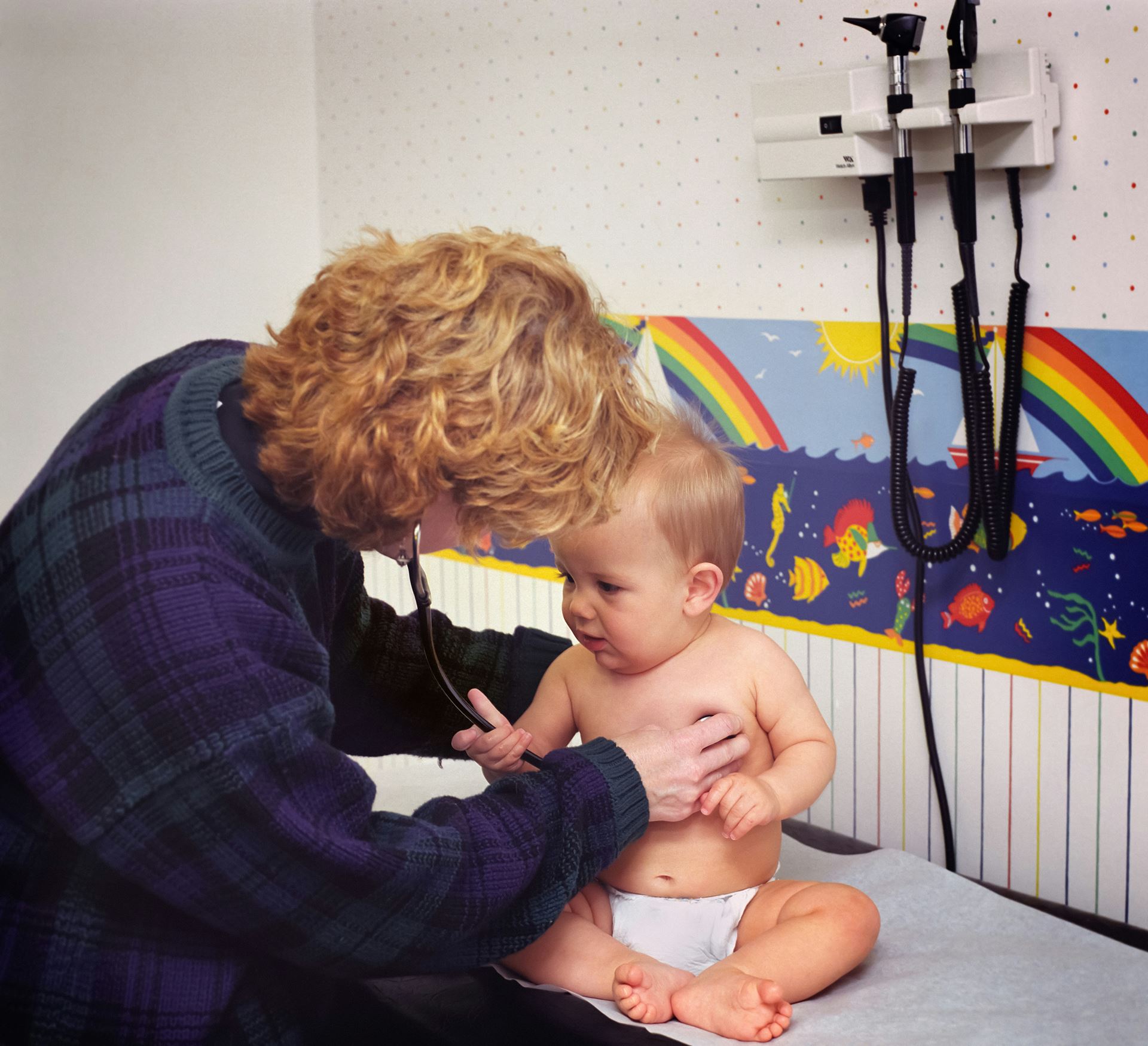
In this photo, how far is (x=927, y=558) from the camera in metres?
1.84

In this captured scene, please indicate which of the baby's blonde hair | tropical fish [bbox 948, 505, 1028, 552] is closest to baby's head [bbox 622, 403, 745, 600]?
the baby's blonde hair

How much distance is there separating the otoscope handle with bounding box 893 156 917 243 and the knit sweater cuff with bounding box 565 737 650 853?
0.90 m

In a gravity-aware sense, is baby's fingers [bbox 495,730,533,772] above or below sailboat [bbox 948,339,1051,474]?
below

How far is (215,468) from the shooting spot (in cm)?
115


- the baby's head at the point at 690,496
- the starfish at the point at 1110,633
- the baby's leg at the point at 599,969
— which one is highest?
the baby's head at the point at 690,496

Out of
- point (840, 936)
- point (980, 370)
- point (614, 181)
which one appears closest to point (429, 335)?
point (840, 936)

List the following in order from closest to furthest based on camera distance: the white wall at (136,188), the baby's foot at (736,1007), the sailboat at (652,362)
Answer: the baby's foot at (736,1007)
the sailboat at (652,362)
the white wall at (136,188)

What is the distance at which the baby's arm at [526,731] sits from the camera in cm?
151

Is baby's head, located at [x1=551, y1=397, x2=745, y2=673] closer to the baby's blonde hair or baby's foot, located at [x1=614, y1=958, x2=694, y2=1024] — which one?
the baby's blonde hair

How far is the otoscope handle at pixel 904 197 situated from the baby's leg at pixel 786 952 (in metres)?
0.93

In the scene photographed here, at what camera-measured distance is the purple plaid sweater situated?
3.55ft

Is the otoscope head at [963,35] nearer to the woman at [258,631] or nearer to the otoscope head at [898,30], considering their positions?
the otoscope head at [898,30]

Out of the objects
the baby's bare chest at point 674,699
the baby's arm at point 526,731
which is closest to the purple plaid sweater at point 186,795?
the baby's arm at point 526,731

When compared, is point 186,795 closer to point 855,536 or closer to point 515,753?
point 515,753
